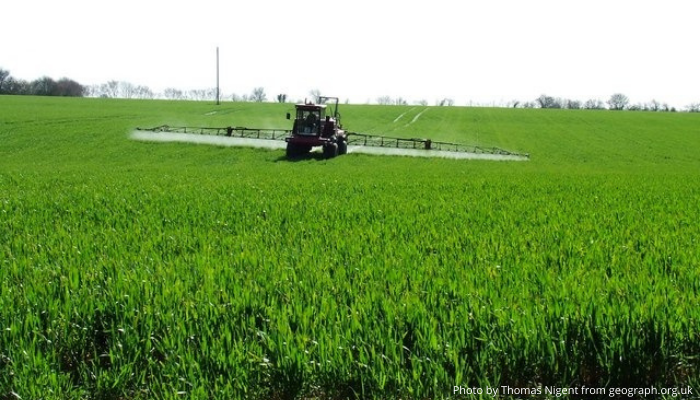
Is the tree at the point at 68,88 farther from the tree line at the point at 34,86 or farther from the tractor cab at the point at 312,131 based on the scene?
the tractor cab at the point at 312,131

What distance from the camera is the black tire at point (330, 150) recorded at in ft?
106

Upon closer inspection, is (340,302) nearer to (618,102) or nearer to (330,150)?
(330,150)

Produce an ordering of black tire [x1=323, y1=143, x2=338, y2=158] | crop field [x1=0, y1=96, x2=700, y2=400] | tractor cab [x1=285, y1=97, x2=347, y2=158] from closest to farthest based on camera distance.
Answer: crop field [x1=0, y1=96, x2=700, y2=400], tractor cab [x1=285, y1=97, x2=347, y2=158], black tire [x1=323, y1=143, x2=338, y2=158]

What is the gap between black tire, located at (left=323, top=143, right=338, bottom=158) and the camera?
32.2 m

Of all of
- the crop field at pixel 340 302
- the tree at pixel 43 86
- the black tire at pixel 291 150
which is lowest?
the black tire at pixel 291 150

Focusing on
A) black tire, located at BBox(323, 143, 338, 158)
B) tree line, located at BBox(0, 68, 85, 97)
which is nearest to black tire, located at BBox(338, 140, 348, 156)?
black tire, located at BBox(323, 143, 338, 158)

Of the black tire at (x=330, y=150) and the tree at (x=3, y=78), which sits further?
the tree at (x=3, y=78)

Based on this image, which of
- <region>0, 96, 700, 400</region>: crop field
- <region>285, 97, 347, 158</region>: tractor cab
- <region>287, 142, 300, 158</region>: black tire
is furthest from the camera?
<region>287, 142, 300, 158</region>: black tire

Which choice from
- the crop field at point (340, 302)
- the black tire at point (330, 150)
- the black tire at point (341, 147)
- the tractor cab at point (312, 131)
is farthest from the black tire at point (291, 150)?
the crop field at point (340, 302)

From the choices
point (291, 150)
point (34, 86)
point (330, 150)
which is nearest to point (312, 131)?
point (330, 150)

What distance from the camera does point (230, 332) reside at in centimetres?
364

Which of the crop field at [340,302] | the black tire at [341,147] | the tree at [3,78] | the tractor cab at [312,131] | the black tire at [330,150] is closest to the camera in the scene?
the crop field at [340,302]

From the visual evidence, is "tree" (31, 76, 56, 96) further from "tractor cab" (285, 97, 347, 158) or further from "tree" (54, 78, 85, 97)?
"tractor cab" (285, 97, 347, 158)

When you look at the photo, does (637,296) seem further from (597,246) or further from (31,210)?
(31,210)
